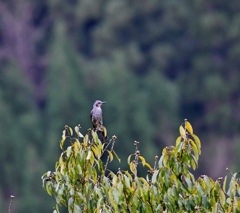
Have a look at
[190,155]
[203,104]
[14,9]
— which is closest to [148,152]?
[203,104]

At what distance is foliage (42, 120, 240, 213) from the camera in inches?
464

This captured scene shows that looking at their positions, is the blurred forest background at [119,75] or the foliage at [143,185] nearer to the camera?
the foliage at [143,185]

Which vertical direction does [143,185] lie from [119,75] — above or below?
below

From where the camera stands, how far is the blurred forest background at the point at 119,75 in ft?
182

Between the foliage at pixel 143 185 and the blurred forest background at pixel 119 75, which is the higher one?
the blurred forest background at pixel 119 75

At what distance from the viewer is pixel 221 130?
61531mm

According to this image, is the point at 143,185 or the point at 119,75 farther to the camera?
the point at 119,75

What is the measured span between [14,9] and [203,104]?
10.6 m

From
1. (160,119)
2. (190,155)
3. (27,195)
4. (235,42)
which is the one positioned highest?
(235,42)

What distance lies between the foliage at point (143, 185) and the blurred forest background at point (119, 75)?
128 feet

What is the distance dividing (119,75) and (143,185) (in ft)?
156

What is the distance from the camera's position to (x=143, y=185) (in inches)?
476

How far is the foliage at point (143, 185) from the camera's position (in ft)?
38.6

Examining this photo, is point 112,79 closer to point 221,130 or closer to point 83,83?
point 83,83
